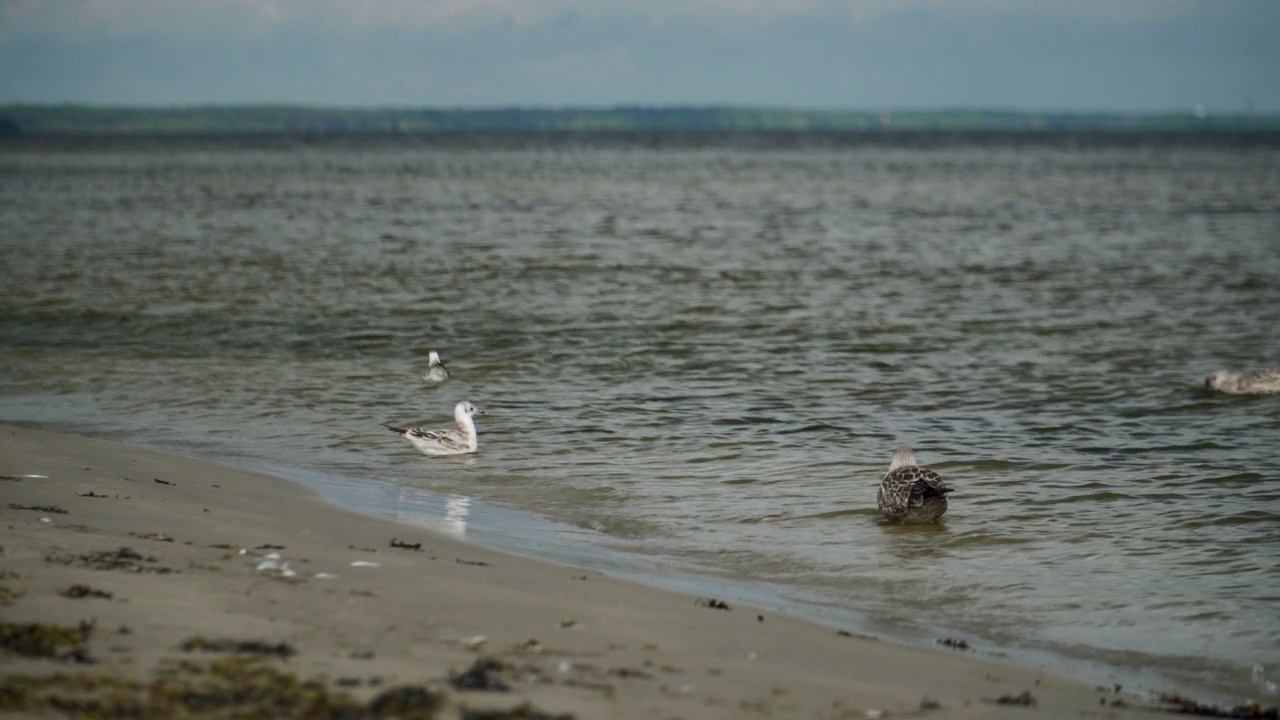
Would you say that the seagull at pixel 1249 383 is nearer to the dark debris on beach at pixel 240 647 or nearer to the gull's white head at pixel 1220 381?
the gull's white head at pixel 1220 381

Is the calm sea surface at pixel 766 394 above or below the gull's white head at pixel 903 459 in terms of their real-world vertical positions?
below

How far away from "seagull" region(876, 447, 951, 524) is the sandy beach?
116 inches

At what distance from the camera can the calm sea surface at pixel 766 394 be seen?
9.94m

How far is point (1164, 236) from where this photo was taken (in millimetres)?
43562

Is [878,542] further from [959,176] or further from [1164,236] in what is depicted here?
[959,176]

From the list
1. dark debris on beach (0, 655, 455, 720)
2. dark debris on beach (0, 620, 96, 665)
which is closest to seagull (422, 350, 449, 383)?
dark debris on beach (0, 620, 96, 665)

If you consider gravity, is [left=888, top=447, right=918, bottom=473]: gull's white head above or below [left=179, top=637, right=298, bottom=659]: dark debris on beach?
below

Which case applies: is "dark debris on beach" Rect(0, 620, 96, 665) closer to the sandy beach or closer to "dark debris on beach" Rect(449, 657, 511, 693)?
the sandy beach

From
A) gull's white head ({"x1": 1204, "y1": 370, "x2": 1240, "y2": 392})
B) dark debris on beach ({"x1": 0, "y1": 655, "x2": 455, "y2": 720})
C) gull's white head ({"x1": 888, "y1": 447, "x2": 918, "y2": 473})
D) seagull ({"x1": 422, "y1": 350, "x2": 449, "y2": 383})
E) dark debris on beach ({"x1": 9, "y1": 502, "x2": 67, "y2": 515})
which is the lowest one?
seagull ({"x1": 422, "y1": 350, "x2": 449, "y2": 383})

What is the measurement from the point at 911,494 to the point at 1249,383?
8.41 metres

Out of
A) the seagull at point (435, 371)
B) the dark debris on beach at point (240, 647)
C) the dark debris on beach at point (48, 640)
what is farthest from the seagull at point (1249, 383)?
the dark debris on beach at point (48, 640)

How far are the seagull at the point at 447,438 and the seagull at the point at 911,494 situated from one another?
14.9ft

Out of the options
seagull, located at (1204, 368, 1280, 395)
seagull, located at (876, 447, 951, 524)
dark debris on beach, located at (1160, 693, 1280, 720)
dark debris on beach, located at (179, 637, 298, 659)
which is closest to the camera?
dark debris on beach, located at (179, 637, 298, 659)

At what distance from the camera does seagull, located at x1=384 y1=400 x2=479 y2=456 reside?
13.9 metres
